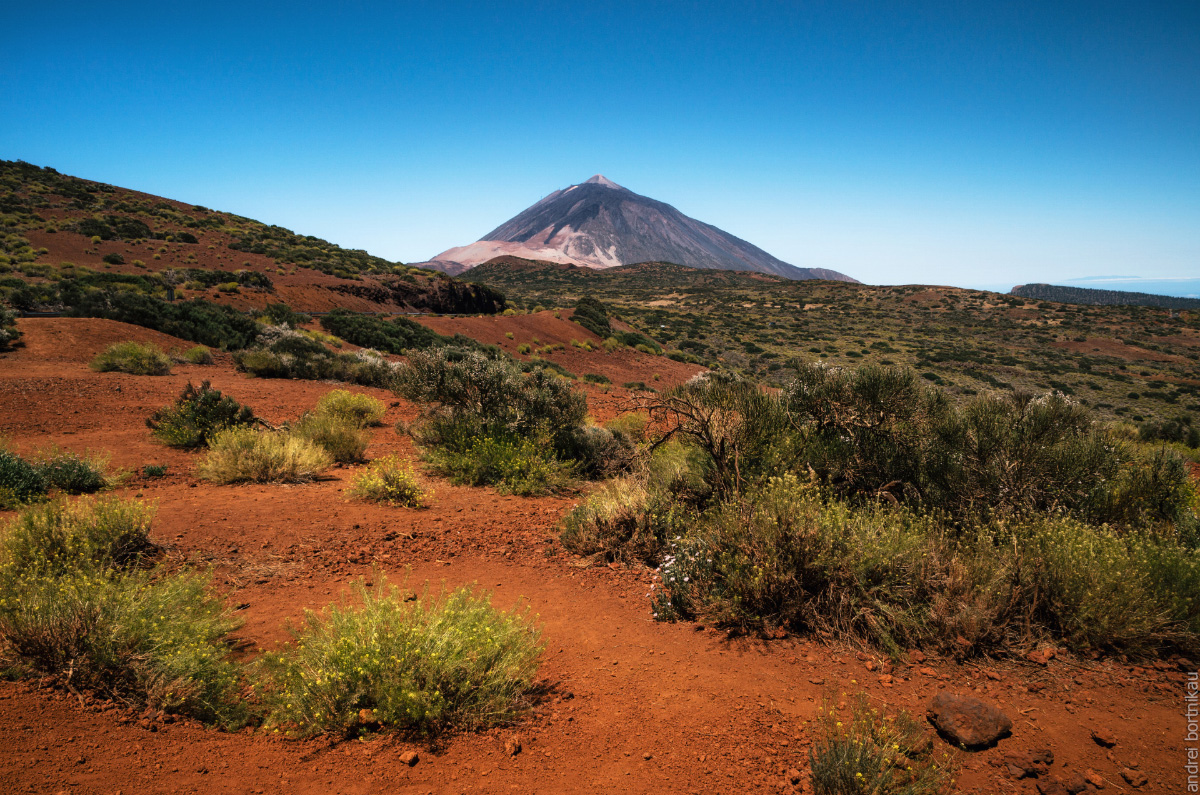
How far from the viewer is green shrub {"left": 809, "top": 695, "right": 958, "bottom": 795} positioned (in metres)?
2.39

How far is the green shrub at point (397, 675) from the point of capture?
108 inches

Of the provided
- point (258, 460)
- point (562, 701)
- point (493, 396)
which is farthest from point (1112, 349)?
point (258, 460)

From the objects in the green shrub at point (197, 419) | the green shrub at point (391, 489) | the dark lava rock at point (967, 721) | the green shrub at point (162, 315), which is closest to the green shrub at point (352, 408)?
the green shrub at point (197, 419)

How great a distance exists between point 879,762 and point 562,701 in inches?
64.4

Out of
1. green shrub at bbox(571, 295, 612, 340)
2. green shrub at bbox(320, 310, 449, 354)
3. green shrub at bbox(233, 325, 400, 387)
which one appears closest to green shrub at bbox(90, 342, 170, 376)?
green shrub at bbox(233, 325, 400, 387)

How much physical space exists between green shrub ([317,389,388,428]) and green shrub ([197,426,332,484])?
2.00 metres

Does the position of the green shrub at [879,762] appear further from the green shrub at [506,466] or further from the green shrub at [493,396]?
the green shrub at [493,396]

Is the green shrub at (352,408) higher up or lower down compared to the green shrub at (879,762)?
higher up

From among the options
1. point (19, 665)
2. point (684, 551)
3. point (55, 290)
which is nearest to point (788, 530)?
point (684, 551)

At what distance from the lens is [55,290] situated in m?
18.2

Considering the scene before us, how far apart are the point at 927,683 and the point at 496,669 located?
2.60 metres

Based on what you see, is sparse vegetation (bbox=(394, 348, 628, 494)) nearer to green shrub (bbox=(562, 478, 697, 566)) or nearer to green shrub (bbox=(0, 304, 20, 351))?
green shrub (bbox=(562, 478, 697, 566))

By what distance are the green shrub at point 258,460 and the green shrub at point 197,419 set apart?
612mm

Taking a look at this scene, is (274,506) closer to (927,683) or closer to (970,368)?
(927,683)
